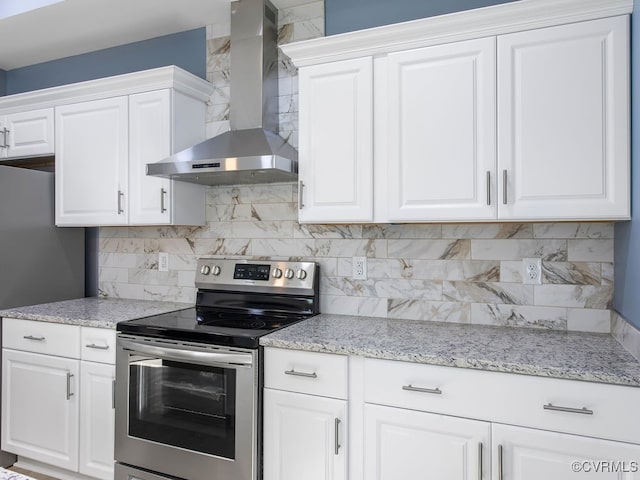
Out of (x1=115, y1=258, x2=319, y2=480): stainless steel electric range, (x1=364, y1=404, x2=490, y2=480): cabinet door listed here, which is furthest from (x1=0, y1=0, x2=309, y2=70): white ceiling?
(x1=364, y1=404, x2=490, y2=480): cabinet door

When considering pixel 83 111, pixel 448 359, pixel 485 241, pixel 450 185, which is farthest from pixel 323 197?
pixel 83 111

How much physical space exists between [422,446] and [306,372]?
20.3 inches

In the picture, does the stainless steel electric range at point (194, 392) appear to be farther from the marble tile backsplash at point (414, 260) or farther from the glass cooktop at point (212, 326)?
the marble tile backsplash at point (414, 260)

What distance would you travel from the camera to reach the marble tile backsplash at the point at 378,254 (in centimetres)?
204

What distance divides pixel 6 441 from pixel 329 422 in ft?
6.82

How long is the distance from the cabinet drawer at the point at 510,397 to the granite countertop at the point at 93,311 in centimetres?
143

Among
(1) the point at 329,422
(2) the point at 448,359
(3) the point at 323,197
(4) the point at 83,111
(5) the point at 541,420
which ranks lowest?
(1) the point at 329,422

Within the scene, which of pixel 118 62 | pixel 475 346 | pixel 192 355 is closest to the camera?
pixel 475 346

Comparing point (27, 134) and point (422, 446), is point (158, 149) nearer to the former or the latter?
point (27, 134)

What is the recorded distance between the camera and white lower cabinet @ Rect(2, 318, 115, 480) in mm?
2301

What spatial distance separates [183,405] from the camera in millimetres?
2055

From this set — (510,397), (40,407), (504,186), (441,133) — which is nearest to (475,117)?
(441,133)

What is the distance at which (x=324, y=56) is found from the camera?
2.17 metres

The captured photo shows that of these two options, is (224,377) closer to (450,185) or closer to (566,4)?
(450,185)
